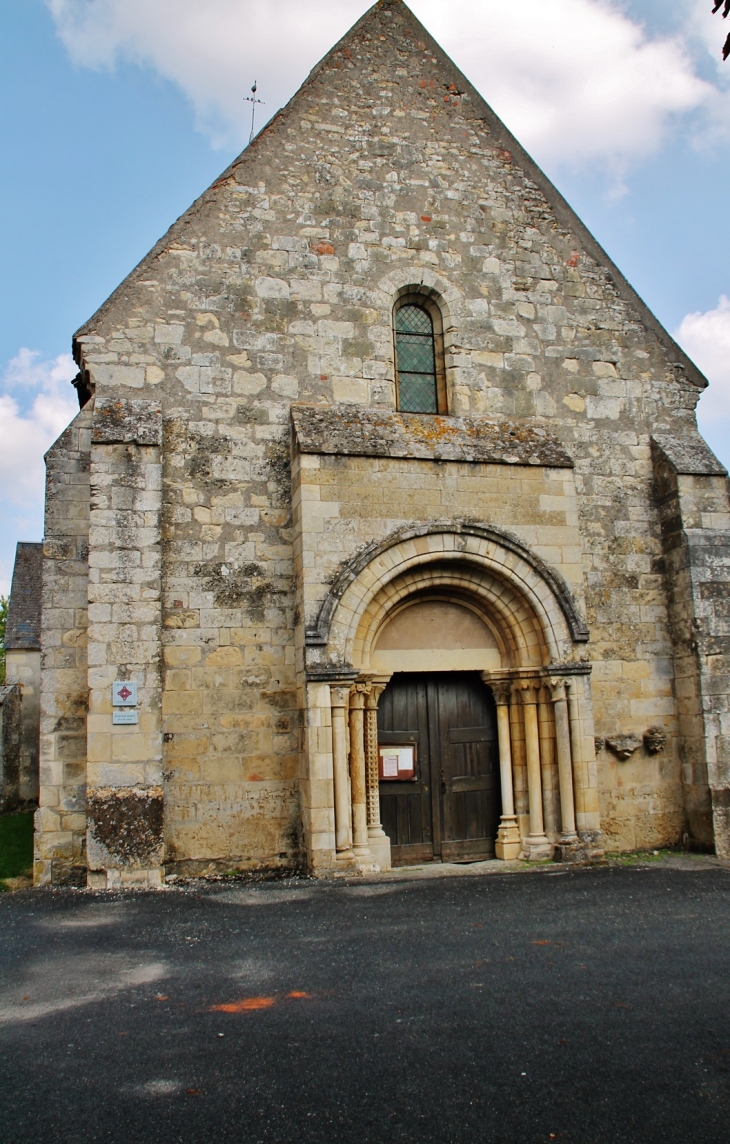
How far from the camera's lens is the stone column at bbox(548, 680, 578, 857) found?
29.6 ft

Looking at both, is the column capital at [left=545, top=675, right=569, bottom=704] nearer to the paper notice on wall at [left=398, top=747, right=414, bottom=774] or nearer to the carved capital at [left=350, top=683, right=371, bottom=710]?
the paper notice on wall at [left=398, top=747, right=414, bottom=774]

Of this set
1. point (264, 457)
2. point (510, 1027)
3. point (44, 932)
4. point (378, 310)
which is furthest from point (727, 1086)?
point (378, 310)

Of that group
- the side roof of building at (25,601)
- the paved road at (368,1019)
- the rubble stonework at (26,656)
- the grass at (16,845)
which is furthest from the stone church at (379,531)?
the side roof of building at (25,601)

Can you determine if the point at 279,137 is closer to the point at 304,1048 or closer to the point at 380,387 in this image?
the point at 380,387

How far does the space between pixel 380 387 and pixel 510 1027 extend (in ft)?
22.1

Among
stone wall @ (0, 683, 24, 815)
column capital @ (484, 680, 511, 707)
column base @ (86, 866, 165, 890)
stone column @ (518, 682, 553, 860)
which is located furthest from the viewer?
stone wall @ (0, 683, 24, 815)

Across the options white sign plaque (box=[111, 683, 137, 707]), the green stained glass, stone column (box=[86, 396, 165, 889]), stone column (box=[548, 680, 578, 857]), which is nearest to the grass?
stone column (box=[86, 396, 165, 889])

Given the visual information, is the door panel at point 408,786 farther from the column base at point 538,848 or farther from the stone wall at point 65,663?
the stone wall at point 65,663

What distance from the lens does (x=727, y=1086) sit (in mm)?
3775

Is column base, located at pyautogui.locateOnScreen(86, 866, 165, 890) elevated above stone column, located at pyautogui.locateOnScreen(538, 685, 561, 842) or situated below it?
below

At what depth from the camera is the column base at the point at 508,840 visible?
9.23 metres

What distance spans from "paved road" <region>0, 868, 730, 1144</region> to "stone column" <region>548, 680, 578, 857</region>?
1.57m

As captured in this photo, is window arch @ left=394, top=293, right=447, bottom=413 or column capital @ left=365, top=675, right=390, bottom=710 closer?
column capital @ left=365, top=675, right=390, bottom=710

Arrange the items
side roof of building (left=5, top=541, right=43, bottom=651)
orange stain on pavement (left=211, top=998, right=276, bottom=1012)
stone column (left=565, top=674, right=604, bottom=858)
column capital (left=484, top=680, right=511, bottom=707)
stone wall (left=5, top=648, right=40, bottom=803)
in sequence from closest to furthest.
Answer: orange stain on pavement (left=211, top=998, right=276, bottom=1012), stone column (left=565, top=674, right=604, bottom=858), column capital (left=484, top=680, right=511, bottom=707), stone wall (left=5, top=648, right=40, bottom=803), side roof of building (left=5, top=541, right=43, bottom=651)
